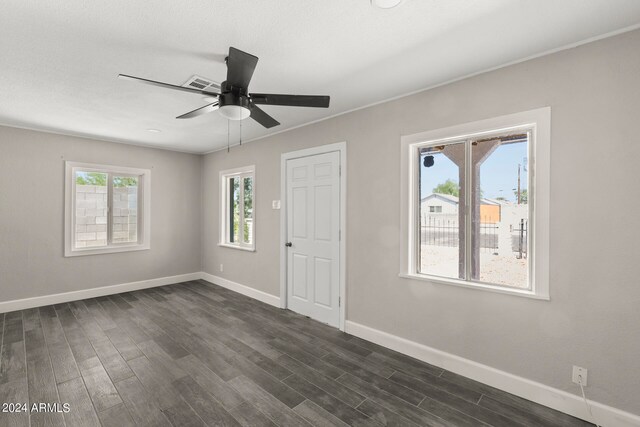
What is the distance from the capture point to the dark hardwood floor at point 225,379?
1971 millimetres

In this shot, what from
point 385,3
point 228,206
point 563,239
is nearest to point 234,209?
point 228,206

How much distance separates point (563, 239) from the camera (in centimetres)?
204

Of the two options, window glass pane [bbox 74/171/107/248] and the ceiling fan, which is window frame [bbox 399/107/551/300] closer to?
the ceiling fan

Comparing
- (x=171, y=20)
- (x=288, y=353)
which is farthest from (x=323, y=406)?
(x=171, y=20)

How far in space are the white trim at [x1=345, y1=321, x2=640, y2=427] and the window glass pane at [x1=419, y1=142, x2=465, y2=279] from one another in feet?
2.41

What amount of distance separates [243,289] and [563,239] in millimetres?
4266

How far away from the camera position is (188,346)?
2.98 meters

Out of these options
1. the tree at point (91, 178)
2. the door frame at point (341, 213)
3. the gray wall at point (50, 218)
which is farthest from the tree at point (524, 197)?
the tree at point (91, 178)

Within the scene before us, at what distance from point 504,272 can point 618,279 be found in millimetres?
669

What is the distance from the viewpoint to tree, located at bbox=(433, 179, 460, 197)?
2.65 m

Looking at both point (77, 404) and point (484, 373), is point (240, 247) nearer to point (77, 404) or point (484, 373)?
point (77, 404)

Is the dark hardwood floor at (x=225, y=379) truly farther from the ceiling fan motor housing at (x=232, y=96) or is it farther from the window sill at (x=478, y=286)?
the ceiling fan motor housing at (x=232, y=96)

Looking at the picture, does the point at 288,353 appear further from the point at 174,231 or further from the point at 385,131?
the point at 174,231

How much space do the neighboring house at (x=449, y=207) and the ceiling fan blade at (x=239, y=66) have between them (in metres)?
1.97
